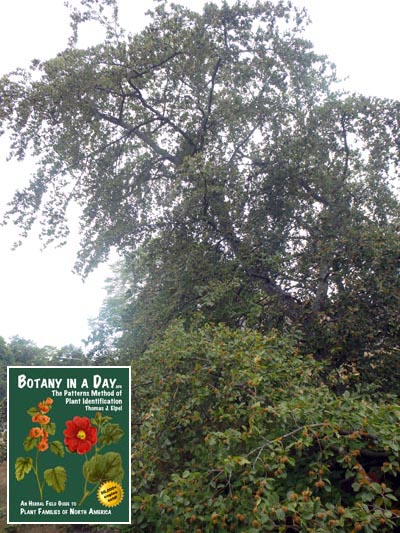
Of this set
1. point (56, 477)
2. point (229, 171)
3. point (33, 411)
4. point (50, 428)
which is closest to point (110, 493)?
point (56, 477)

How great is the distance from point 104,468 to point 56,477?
301mm

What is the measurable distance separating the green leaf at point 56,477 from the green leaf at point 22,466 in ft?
0.41

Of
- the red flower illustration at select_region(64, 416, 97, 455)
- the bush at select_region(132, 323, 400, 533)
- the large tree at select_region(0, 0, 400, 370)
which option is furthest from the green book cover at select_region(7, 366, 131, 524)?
the large tree at select_region(0, 0, 400, 370)

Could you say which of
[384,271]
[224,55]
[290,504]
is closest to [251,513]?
[290,504]

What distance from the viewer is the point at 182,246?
22.7 feet

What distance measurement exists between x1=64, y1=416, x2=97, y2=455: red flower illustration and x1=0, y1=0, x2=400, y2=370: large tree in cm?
292

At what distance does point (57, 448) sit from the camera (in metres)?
2.99

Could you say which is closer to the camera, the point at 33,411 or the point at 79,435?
the point at 79,435

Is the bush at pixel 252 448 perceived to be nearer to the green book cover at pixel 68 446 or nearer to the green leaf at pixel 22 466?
the green book cover at pixel 68 446

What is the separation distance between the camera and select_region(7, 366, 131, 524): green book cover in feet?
9.73

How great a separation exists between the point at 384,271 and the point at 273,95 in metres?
4.02

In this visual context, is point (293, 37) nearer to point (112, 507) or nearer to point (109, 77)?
point (109, 77)

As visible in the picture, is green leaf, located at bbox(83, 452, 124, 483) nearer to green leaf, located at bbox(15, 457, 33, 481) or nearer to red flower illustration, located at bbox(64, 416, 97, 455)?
red flower illustration, located at bbox(64, 416, 97, 455)

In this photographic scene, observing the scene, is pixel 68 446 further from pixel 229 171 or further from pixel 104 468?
pixel 229 171
